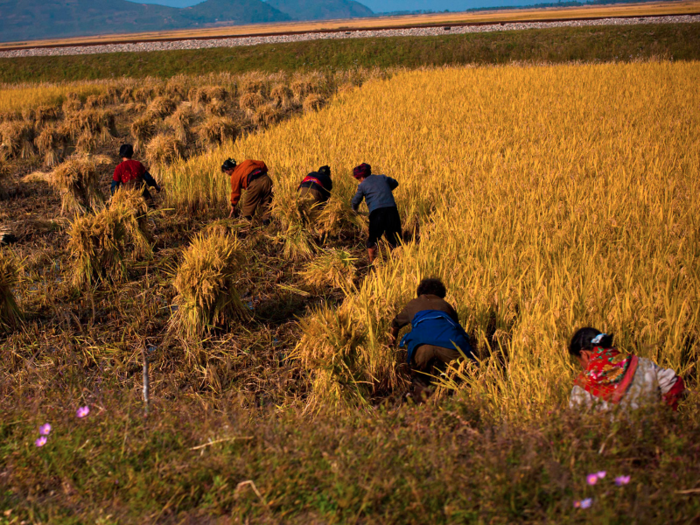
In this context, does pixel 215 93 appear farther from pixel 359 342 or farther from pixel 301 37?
pixel 301 37

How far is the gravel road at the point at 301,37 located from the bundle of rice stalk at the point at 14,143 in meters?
18.6

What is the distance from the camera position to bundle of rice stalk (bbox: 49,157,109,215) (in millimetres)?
6011

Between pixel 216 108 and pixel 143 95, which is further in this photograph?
pixel 143 95

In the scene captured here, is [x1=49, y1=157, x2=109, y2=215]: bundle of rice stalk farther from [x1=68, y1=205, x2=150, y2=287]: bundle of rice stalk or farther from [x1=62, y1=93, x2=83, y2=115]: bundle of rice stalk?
[x1=62, y1=93, x2=83, y2=115]: bundle of rice stalk

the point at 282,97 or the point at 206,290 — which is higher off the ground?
the point at 282,97

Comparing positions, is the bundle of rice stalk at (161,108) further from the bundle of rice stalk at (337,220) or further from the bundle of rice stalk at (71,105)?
the bundle of rice stalk at (337,220)

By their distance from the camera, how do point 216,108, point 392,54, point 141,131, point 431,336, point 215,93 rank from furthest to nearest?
point 392,54 < point 215,93 < point 216,108 < point 141,131 < point 431,336

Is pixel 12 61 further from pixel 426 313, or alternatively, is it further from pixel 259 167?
pixel 426 313

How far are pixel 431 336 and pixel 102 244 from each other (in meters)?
3.36

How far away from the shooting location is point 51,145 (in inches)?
375

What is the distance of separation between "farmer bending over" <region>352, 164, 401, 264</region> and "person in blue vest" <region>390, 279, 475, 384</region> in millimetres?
1708

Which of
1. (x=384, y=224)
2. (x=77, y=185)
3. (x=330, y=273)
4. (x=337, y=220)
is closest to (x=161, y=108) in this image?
(x=77, y=185)

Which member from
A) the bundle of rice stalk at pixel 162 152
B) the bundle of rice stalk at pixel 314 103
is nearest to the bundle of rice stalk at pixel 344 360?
the bundle of rice stalk at pixel 162 152

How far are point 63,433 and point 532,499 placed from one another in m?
1.92
